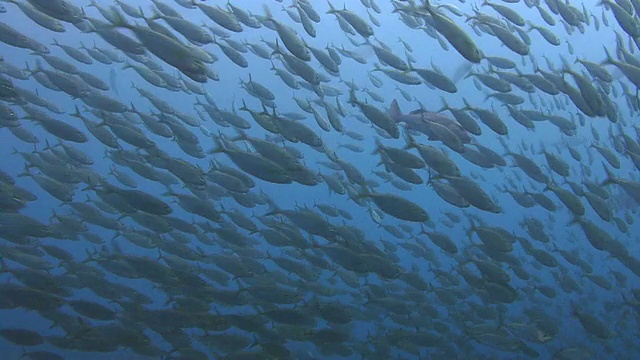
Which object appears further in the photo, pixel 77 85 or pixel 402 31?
pixel 402 31

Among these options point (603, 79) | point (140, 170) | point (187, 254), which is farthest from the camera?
point (187, 254)

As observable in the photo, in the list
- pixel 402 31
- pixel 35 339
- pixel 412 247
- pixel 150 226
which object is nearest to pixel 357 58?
pixel 412 247

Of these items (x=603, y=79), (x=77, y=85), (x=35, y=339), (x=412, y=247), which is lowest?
(x=35, y=339)

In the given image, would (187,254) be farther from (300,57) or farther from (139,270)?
(300,57)

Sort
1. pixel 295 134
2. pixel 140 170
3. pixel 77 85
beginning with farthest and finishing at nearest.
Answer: pixel 140 170 → pixel 77 85 → pixel 295 134

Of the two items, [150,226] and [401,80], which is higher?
[401,80]

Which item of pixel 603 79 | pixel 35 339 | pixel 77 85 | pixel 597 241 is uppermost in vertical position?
pixel 603 79

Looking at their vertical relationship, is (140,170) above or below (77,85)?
below

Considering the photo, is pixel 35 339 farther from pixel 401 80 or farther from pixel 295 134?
pixel 401 80

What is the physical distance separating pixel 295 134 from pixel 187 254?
3.25m

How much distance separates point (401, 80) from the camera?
717 cm

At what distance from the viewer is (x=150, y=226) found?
21.3 ft

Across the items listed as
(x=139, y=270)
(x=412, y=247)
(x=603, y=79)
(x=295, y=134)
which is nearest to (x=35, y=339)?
(x=139, y=270)

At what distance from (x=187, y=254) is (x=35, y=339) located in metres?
2.35
